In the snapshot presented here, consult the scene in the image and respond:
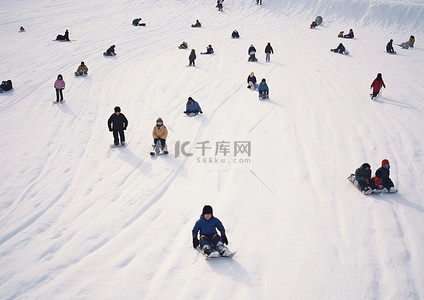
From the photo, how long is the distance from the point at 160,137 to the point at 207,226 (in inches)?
174

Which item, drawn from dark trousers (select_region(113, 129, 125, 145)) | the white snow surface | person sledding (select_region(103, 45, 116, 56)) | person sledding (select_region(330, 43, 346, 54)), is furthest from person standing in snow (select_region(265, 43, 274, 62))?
dark trousers (select_region(113, 129, 125, 145))

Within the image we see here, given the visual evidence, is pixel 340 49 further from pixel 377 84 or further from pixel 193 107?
pixel 193 107

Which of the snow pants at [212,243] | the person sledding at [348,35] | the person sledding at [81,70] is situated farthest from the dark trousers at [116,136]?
the person sledding at [348,35]

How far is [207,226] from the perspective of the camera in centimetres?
602

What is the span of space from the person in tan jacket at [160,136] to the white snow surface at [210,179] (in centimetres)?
37

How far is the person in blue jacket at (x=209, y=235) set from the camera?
19.2ft

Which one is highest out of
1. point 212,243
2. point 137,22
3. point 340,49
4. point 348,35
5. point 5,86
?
point 137,22

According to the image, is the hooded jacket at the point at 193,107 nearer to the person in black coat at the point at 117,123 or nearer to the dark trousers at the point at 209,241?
the person in black coat at the point at 117,123

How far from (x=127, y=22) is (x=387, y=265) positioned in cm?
2645

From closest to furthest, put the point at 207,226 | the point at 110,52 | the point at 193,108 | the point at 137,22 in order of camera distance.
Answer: the point at 207,226 → the point at 193,108 → the point at 110,52 → the point at 137,22

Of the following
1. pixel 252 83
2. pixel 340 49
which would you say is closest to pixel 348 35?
pixel 340 49

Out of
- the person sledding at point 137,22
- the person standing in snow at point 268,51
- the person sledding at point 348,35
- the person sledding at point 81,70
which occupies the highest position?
the person sledding at point 137,22

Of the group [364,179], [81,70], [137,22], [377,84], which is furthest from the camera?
[137,22]

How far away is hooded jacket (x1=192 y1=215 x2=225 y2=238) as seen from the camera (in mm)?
5965
